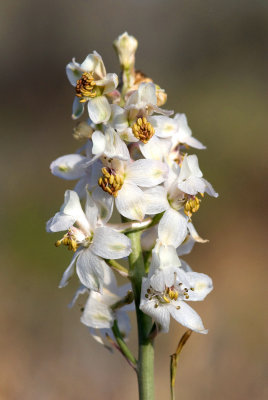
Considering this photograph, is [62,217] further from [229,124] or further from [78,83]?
[229,124]

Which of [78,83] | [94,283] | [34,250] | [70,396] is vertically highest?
[78,83]

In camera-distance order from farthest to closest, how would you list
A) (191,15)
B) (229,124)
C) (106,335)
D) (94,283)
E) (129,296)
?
(191,15), (229,124), (106,335), (129,296), (94,283)

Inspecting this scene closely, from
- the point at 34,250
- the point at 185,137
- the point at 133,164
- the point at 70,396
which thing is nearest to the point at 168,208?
the point at 133,164

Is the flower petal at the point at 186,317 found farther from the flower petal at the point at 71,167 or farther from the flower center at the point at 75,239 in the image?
the flower petal at the point at 71,167

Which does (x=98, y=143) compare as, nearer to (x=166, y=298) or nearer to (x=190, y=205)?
(x=190, y=205)

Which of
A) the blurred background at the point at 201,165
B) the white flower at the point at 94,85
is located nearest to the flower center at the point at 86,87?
the white flower at the point at 94,85

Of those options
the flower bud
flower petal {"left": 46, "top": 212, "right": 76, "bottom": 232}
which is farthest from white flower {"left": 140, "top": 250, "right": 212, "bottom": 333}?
the flower bud

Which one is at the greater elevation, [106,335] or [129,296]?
[129,296]
